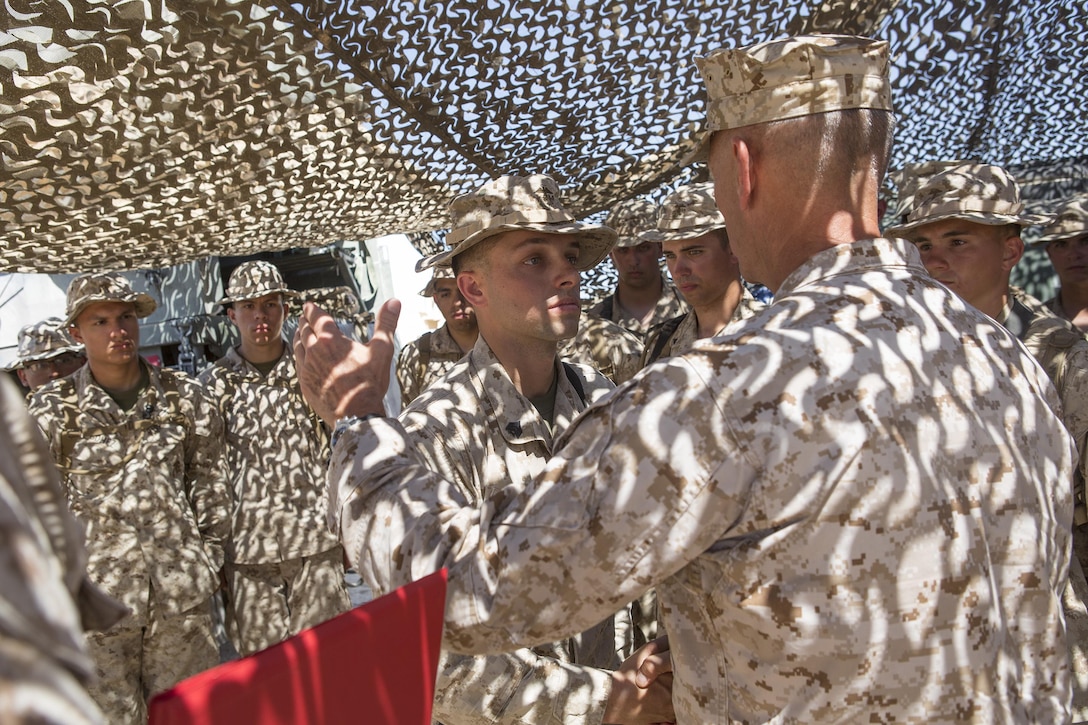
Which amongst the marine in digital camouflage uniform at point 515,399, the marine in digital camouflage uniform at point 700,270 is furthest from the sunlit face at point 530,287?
the marine in digital camouflage uniform at point 700,270

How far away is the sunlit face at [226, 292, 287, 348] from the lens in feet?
18.4

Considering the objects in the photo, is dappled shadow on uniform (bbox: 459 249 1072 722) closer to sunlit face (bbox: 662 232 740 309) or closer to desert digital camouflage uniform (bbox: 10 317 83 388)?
sunlit face (bbox: 662 232 740 309)

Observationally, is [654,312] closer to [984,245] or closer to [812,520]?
[984,245]

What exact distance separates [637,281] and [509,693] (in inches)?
146

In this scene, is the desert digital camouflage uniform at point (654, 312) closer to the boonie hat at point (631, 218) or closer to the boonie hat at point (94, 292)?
the boonie hat at point (631, 218)

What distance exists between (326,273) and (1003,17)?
9.76 meters

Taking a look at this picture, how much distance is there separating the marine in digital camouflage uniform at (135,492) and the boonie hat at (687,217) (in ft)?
8.39

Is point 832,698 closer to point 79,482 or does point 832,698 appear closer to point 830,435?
→ point 830,435

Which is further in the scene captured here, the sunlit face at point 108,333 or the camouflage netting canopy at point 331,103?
the sunlit face at point 108,333

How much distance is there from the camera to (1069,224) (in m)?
4.92

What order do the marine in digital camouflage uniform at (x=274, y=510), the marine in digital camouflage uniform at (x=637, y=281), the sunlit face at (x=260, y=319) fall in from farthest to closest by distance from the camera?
the sunlit face at (x=260, y=319)
the marine in digital camouflage uniform at (x=637, y=281)
the marine in digital camouflage uniform at (x=274, y=510)

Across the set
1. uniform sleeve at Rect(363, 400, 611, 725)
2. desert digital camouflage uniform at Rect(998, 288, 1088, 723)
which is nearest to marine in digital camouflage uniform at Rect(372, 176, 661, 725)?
uniform sleeve at Rect(363, 400, 611, 725)

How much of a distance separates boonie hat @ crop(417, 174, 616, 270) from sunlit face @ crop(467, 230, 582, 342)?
6cm

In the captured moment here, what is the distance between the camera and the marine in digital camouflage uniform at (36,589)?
409mm
